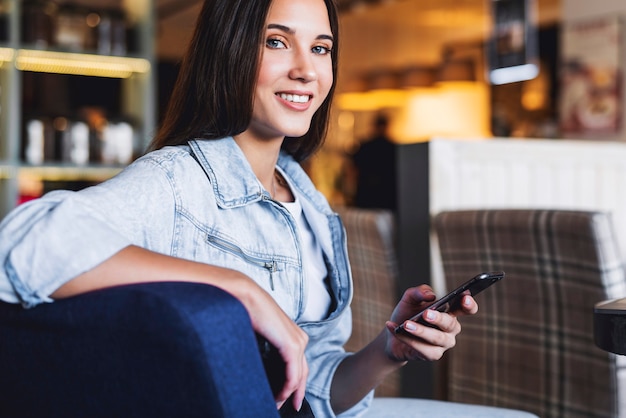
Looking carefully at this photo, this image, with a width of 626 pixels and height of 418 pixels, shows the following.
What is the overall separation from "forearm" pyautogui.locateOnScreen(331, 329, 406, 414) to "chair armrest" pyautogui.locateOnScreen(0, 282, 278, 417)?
503 millimetres

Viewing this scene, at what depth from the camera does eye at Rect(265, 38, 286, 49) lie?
46.4 inches

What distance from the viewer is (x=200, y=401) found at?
2.32 ft

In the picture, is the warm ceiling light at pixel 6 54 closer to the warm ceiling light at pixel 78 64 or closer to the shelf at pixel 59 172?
the warm ceiling light at pixel 78 64

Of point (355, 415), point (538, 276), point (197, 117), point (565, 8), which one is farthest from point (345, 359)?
point (565, 8)

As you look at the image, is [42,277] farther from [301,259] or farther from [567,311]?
[567,311]

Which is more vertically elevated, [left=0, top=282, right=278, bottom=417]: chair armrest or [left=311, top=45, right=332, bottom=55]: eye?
[left=311, top=45, right=332, bottom=55]: eye

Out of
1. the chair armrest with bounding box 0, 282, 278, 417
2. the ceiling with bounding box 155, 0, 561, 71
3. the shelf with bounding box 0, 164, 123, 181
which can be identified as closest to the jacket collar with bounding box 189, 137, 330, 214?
the chair armrest with bounding box 0, 282, 278, 417

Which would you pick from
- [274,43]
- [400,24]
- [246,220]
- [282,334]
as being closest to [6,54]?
[274,43]

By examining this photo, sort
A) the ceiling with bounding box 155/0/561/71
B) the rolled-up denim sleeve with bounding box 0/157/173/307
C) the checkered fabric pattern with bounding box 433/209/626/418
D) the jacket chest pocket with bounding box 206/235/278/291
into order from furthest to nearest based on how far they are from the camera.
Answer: the ceiling with bounding box 155/0/561/71
the checkered fabric pattern with bounding box 433/209/626/418
the jacket chest pocket with bounding box 206/235/278/291
the rolled-up denim sleeve with bounding box 0/157/173/307

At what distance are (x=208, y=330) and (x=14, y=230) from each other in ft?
0.87

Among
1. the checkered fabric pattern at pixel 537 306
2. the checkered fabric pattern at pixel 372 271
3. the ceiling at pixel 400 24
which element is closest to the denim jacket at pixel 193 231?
the checkered fabric pattern at pixel 537 306

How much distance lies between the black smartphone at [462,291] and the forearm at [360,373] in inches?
6.9

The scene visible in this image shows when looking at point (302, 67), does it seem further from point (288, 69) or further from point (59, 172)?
point (59, 172)

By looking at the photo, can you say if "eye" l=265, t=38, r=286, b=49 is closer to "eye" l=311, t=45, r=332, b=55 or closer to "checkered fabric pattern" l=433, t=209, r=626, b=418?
"eye" l=311, t=45, r=332, b=55
